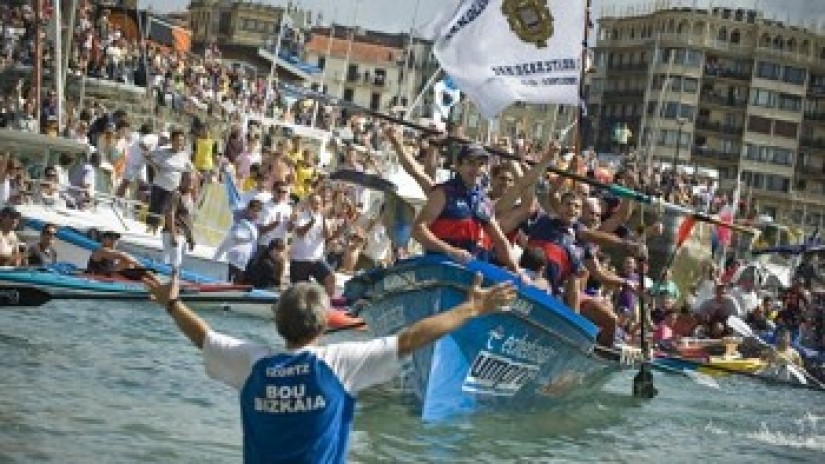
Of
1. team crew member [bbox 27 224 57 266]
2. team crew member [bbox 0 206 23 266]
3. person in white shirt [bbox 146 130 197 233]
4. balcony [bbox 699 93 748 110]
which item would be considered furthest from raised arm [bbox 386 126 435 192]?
balcony [bbox 699 93 748 110]

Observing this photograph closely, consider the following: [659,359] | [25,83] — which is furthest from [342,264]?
[25,83]

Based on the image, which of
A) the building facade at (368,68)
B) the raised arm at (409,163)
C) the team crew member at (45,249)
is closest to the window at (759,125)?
the building facade at (368,68)

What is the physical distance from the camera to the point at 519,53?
17.2m

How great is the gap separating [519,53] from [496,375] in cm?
363

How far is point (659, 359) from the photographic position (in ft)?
69.8

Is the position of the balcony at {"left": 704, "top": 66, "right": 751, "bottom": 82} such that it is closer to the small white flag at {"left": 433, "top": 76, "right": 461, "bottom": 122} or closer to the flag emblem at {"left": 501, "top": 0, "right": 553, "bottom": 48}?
the small white flag at {"left": 433, "top": 76, "right": 461, "bottom": 122}

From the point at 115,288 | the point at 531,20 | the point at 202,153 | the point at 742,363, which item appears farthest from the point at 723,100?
the point at 115,288

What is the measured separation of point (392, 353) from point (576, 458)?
24.7ft

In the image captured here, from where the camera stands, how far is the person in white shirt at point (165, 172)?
23359 millimetres

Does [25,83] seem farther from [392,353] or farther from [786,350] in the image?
[392,353]

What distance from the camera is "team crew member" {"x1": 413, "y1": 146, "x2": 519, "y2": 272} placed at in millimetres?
14547

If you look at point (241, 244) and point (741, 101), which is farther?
point (741, 101)

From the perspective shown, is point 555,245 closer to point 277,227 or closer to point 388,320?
point 388,320

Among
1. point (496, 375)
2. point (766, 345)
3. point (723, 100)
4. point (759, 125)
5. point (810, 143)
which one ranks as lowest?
point (766, 345)
